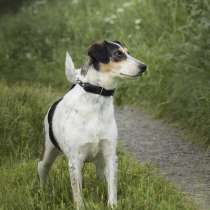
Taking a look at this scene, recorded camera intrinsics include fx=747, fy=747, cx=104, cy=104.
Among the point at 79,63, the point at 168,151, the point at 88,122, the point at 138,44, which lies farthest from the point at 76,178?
the point at 79,63

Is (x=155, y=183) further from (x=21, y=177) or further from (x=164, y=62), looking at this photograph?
(x=164, y=62)

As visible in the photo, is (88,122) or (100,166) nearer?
(88,122)

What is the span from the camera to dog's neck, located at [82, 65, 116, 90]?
5605 mm

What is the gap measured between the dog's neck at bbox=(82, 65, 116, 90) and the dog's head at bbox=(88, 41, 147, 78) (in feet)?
0.10

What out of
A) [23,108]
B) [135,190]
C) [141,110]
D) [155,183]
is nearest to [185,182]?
[155,183]

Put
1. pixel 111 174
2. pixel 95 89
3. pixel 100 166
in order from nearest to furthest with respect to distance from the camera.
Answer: pixel 95 89, pixel 111 174, pixel 100 166

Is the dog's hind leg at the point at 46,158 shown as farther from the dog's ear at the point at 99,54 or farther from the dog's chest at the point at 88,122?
the dog's ear at the point at 99,54

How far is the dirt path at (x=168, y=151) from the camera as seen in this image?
266 inches

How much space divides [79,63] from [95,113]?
704cm

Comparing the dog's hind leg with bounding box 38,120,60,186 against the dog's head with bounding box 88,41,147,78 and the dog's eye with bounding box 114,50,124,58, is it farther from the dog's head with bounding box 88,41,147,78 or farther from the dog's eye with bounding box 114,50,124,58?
the dog's eye with bounding box 114,50,124,58

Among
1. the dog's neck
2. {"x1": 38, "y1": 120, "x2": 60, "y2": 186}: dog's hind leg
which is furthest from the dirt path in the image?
the dog's neck

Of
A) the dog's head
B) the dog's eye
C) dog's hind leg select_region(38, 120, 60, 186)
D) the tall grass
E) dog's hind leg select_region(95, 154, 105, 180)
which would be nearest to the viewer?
the dog's head

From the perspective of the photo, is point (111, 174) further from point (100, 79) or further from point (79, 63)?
point (79, 63)

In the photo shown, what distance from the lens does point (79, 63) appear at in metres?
12.6
